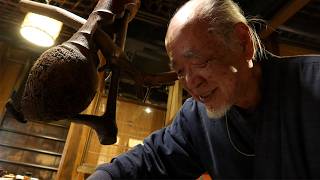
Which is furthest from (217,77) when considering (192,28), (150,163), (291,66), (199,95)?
(150,163)

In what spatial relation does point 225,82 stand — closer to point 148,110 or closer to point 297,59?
point 297,59

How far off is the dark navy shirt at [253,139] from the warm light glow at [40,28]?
2906 millimetres

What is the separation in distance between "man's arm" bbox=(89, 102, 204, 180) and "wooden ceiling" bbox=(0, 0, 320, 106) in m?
1.28

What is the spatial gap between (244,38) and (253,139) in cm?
59

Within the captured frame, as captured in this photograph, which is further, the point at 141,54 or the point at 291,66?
the point at 141,54

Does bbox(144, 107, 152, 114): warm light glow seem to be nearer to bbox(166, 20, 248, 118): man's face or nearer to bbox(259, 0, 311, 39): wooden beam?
bbox(259, 0, 311, 39): wooden beam

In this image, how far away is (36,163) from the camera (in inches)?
345

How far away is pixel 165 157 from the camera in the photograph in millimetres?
2125

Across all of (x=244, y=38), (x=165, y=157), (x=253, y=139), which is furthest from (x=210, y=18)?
(x=165, y=157)

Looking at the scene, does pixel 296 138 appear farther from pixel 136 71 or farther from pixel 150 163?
pixel 150 163

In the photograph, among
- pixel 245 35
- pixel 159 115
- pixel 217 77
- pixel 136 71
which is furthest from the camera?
pixel 159 115

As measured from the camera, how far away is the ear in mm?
1695

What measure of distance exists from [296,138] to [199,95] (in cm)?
53

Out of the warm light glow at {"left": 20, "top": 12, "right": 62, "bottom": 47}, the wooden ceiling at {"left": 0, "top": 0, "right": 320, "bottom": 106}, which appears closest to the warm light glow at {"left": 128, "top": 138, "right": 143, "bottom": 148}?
the wooden ceiling at {"left": 0, "top": 0, "right": 320, "bottom": 106}
